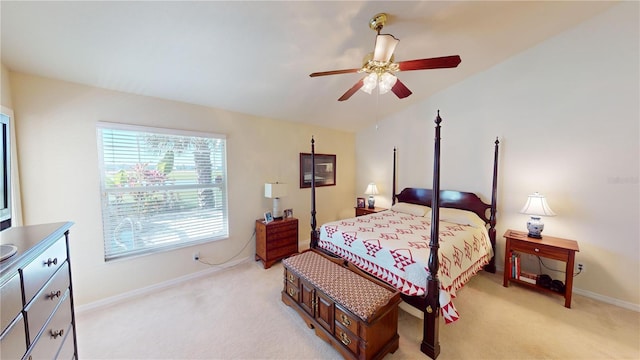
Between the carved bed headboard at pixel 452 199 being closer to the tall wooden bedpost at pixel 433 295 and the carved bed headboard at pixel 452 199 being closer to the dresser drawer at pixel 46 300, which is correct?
the tall wooden bedpost at pixel 433 295

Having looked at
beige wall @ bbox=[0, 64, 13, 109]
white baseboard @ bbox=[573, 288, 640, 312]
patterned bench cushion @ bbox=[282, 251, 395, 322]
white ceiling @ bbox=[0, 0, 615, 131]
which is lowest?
white baseboard @ bbox=[573, 288, 640, 312]

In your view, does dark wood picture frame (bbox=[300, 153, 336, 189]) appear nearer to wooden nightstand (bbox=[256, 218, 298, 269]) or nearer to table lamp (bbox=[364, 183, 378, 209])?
table lamp (bbox=[364, 183, 378, 209])

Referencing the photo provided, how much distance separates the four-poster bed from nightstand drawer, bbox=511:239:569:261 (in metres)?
0.30

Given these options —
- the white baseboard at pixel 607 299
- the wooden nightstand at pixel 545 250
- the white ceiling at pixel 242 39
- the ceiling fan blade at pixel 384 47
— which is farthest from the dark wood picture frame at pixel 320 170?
the white baseboard at pixel 607 299

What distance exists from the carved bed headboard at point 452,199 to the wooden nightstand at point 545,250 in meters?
0.43

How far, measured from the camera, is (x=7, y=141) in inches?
53.4

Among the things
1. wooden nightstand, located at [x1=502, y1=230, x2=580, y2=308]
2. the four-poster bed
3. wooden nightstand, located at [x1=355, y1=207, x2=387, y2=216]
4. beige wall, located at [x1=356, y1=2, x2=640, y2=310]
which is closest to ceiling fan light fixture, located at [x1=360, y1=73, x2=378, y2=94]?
the four-poster bed

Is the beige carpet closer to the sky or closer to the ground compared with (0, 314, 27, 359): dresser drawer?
closer to the ground

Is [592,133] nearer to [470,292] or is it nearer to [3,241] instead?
[470,292]

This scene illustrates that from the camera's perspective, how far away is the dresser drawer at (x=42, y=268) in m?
0.94

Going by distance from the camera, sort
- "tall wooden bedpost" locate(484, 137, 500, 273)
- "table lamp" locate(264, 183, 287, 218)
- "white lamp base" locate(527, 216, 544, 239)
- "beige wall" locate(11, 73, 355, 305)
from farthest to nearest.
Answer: "table lamp" locate(264, 183, 287, 218)
"tall wooden bedpost" locate(484, 137, 500, 273)
"white lamp base" locate(527, 216, 544, 239)
"beige wall" locate(11, 73, 355, 305)

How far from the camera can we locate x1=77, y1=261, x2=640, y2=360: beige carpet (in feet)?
5.86

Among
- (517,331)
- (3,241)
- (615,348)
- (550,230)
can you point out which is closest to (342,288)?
(517,331)

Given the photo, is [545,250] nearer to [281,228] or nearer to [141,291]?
[281,228]
